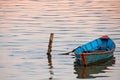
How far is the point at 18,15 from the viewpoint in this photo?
185 ft

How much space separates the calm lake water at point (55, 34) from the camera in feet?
99.4

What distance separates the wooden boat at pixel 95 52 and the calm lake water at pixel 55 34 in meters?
0.44

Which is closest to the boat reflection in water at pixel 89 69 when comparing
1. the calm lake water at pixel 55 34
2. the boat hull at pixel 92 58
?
the calm lake water at pixel 55 34

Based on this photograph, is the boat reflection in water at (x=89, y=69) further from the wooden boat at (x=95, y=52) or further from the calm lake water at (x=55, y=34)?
the wooden boat at (x=95, y=52)

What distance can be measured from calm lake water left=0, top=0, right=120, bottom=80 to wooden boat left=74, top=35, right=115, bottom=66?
444mm

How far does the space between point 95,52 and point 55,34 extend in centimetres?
1272

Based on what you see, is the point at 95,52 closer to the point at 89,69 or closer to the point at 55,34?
the point at 89,69

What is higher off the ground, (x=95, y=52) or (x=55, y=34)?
(x=55, y=34)

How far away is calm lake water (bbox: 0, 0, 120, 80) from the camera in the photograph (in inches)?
1193

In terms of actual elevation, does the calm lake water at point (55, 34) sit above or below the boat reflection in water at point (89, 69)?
above

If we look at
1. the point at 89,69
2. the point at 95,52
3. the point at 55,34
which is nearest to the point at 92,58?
the point at 95,52

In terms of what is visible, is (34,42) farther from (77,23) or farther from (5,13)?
(5,13)

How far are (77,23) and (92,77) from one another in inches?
831

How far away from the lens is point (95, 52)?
3147cm
